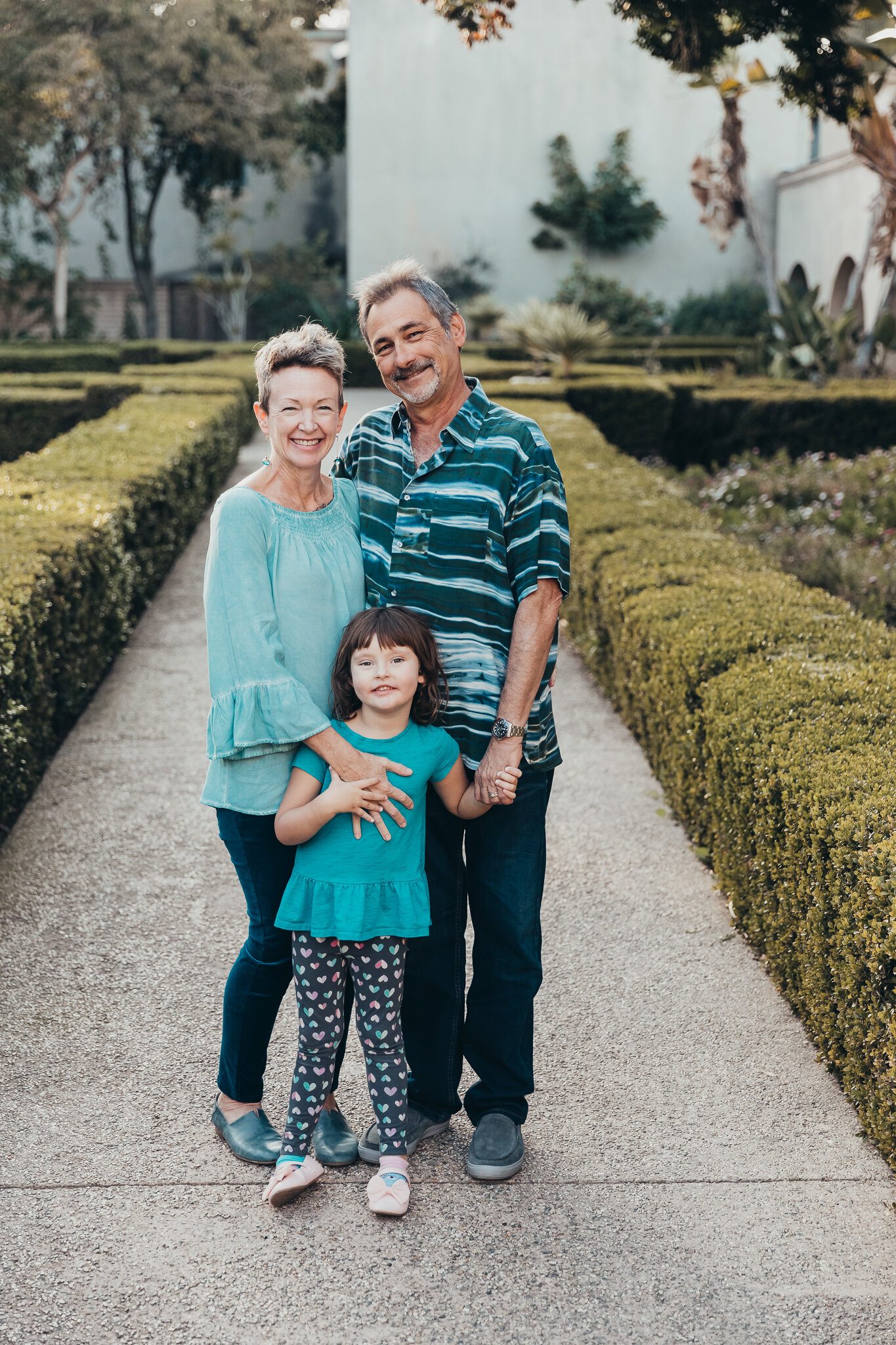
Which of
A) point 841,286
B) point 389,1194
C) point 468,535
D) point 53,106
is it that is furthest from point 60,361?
point 389,1194

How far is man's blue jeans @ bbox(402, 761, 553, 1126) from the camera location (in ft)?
8.32

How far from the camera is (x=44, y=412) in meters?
13.7

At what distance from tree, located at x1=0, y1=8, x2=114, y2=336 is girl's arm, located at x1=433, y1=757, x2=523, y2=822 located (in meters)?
24.5

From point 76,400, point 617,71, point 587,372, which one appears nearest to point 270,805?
point 76,400

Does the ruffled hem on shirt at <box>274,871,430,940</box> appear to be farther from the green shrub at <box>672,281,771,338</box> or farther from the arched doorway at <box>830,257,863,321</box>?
the green shrub at <box>672,281,771,338</box>

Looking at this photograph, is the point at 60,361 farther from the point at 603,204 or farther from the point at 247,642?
the point at 247,642

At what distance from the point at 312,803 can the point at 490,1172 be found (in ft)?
2.96

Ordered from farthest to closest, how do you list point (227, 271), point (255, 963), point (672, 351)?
point (227, 271) → point (672, 351) → point (255, 963)

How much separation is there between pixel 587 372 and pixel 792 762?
1418cm

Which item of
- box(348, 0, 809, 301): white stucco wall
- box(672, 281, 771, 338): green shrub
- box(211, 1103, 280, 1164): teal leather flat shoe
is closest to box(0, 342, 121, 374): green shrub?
box(348, 0, 809, 301): white stucco wall

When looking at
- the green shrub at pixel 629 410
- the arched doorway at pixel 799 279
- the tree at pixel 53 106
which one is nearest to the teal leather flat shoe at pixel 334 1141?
the green shrub at pixel 629 410

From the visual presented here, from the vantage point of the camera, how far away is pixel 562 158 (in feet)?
87.2

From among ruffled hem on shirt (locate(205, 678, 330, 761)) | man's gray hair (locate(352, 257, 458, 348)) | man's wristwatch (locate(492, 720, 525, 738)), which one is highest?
man's gray hair (locate(352, 257, 458, 348))

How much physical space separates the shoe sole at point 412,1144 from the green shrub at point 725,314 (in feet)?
82.9
